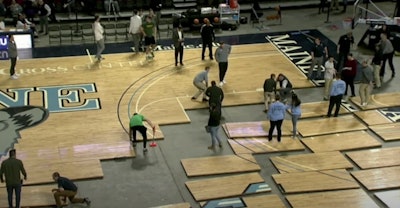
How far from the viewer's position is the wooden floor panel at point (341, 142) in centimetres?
1934

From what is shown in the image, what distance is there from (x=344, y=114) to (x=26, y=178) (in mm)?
A: 10414

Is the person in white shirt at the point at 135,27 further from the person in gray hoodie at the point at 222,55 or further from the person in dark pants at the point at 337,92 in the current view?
the person in dark pants at the point at 337,92

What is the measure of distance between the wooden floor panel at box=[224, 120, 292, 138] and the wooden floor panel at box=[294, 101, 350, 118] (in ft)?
3.21

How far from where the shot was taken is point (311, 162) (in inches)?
725

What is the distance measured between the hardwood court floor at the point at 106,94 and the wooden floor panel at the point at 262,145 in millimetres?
2296

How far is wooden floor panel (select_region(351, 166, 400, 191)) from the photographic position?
56.4ft

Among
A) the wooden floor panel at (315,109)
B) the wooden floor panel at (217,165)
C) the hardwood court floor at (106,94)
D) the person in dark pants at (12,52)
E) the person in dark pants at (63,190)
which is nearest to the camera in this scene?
the person in dark pants at (63,190)

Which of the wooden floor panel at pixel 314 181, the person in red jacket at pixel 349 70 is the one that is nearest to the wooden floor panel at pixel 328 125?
the person in red jacket at pixel 349 70

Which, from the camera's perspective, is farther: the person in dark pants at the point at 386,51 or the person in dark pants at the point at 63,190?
the person in dark pants at the point at 386,51

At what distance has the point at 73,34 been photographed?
96.4ft

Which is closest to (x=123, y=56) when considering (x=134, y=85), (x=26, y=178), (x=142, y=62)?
(x=142, y=62)

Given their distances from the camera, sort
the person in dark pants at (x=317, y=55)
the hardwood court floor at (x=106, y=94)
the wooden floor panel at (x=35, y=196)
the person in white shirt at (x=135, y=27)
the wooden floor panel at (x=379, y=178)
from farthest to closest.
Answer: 1. the person in white shirt at (x=135, y=27)
2. the person in dark pants at (x=317, y=55)
3. the hardwood court floor at (x=106, y=94)
4. the wooden floor panel at (x=379, y=178)
5. the wooden floor panel at (x=35, y=196)

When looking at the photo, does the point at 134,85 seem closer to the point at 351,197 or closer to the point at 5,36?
the point at 5,36

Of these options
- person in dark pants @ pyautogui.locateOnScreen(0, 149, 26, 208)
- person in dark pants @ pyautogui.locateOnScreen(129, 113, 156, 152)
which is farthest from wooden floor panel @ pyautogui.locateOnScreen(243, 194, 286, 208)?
person in dark pants @ pyautogui.locateOnScreen(0, 149, 26, 208)
